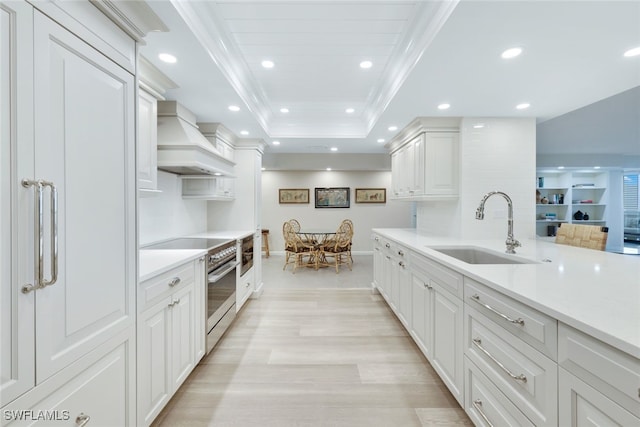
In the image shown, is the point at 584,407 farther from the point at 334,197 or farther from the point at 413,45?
the point at 334,197

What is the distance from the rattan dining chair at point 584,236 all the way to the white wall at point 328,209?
472 centimetres

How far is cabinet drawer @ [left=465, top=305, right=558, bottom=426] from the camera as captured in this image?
0.98 metres

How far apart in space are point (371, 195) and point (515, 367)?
20.9ft

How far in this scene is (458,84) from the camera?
2.26 meters

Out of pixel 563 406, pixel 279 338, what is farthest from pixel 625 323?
pixel 279 338

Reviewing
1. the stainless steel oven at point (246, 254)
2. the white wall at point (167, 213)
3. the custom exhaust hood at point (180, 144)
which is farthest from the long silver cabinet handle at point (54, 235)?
the stainless steel oven at point (246, 254)

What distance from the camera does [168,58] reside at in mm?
1861

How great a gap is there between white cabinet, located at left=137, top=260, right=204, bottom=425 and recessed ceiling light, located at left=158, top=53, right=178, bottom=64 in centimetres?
145

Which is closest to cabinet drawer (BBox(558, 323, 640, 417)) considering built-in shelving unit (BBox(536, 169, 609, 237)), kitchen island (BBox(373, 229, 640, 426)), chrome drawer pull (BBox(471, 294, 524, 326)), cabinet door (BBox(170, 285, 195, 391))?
kitchen island (BBox(373, 229, 640, 426))

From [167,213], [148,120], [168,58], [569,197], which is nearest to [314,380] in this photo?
[167,213]

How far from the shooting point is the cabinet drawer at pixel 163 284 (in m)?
1.38

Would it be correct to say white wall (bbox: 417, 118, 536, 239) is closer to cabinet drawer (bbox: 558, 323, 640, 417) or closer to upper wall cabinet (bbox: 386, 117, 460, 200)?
upper wall cabinet (bbox: 386, 117, 460, 200)

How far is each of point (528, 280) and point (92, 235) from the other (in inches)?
76.2

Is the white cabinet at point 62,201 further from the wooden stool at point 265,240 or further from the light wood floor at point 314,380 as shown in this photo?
the wooden stool at point 265,240
